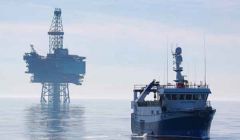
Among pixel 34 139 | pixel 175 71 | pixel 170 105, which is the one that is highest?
pixel 175 71

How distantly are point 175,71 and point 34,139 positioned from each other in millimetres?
32417

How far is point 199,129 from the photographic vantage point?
89812 mm

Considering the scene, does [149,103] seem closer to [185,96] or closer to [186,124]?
[185,96]

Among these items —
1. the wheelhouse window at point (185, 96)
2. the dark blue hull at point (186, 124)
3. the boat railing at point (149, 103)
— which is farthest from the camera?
the boat railing at point (149, 103)

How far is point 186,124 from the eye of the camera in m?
89.1

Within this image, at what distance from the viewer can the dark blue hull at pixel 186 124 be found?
8806 cm

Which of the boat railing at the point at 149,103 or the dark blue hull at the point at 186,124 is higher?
the boat railing at the point at 149,103

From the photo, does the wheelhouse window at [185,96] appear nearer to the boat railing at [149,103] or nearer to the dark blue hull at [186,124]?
the boat railing at [149,103]

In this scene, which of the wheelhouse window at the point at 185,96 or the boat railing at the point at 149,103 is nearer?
the wheelhouse window at the point at 185,96

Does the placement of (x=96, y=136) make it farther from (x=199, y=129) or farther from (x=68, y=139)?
(x=199, y=129)

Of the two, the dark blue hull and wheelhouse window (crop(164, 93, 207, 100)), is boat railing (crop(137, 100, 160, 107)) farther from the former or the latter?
the dark blue hull

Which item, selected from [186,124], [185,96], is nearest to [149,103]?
[185,96]

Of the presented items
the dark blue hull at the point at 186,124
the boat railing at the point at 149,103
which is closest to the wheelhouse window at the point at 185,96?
the boat railing at the point at 149,103

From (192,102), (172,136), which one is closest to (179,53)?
(192,102)
